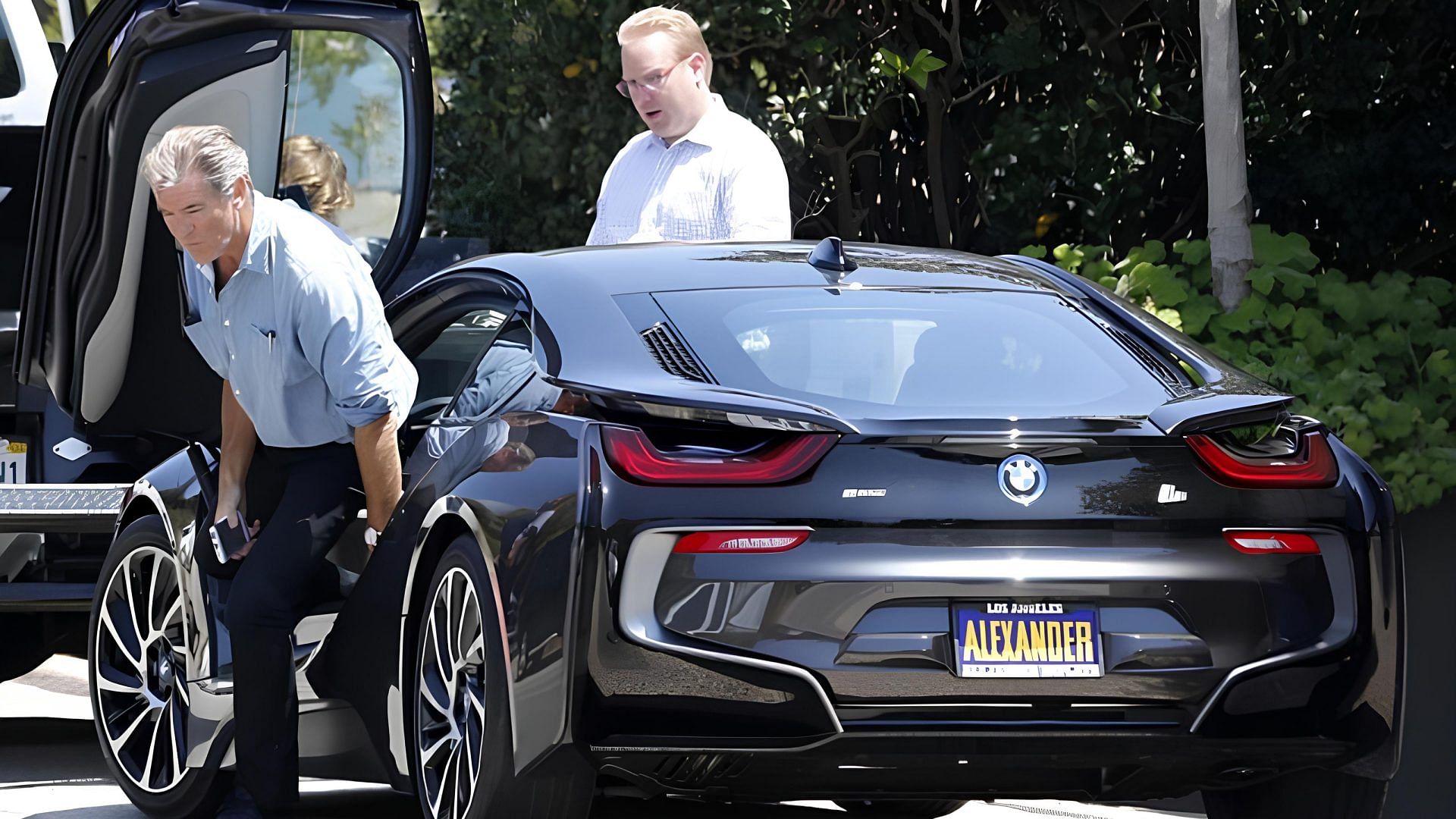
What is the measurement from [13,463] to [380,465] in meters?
2.73

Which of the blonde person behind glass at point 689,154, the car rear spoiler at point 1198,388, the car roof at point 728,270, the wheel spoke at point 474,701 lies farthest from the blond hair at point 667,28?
the wheel spoke at point 474,701

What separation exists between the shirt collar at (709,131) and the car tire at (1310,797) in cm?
258

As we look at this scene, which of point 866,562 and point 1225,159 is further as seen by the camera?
point 1225,159

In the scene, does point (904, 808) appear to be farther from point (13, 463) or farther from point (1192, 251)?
point (1192, 251)

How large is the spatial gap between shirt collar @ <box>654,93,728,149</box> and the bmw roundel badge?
2.74m

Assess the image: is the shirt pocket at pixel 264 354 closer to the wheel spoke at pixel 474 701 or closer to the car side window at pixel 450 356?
the car side window at pixel 450 356

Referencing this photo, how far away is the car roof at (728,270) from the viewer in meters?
5.13

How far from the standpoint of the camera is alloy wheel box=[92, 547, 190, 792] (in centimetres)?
606

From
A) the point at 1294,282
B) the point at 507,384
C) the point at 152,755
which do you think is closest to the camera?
the point at 507,384

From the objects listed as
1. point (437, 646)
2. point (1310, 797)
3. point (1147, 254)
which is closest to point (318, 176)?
point (437, 646)

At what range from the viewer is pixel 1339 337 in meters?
8.46

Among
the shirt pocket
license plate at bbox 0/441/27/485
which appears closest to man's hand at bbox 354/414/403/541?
the shirt pocket

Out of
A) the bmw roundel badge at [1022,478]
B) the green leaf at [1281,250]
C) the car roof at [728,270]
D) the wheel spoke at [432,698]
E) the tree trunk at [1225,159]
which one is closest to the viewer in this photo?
the bmw roundel badge at [1022,478]

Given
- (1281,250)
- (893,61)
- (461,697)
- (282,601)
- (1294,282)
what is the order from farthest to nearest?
(893,61)
(1281,250)
(1294,282)
(282,601)
(461,697)
